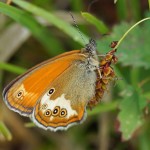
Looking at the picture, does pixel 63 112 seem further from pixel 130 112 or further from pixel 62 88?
pixel 130 112

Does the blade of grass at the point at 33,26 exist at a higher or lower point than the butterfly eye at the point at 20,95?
higher

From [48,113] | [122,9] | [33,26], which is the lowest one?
[48,113]

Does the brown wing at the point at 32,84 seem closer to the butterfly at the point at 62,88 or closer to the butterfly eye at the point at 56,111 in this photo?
the butterfly at the point at 62,88

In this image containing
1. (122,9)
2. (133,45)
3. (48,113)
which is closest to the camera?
(48,113)

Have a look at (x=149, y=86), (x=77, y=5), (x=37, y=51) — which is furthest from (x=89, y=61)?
(x=37, y=51)

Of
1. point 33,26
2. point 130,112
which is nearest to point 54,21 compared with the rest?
point 33,26

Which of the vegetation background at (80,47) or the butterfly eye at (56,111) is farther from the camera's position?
the vegetation background at (80,47)

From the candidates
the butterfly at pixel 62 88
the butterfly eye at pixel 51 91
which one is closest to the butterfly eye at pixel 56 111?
the butterfly at pixel 62 88
